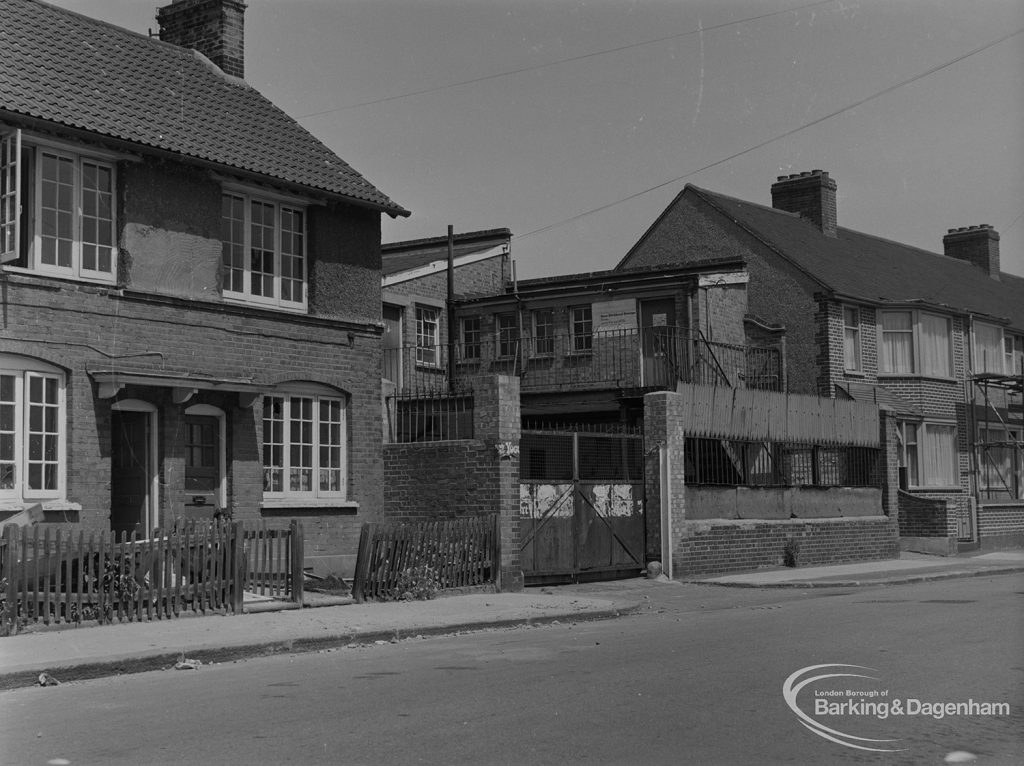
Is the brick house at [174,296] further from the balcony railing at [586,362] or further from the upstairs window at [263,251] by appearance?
the balcony railing at [586,362]

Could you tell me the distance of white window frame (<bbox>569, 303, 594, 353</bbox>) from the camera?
30422mm

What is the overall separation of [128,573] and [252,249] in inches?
271

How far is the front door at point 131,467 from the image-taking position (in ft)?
56.8

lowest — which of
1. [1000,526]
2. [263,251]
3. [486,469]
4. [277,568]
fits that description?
[1000,526]

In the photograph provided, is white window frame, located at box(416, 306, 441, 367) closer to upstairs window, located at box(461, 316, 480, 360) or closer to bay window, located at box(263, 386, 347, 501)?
upstairs window, located at box(461, 316, 480, 360)

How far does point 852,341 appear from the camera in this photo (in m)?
32.9

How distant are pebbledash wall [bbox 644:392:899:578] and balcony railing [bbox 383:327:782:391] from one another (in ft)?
11.8

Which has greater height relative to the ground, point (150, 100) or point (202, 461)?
point (150, 100)

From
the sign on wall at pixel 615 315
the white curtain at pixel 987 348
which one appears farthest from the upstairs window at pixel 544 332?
the white curtain at pixel 987 348

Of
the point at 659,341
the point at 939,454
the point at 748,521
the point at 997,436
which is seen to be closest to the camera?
the point at 748,521

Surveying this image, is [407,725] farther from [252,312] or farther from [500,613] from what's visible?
[252,312]

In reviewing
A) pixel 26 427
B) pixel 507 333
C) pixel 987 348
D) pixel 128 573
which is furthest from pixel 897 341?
pixel 128 573

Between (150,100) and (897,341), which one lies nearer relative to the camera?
(150,100)

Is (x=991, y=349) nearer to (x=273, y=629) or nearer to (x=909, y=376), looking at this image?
(x=909, y=376)
